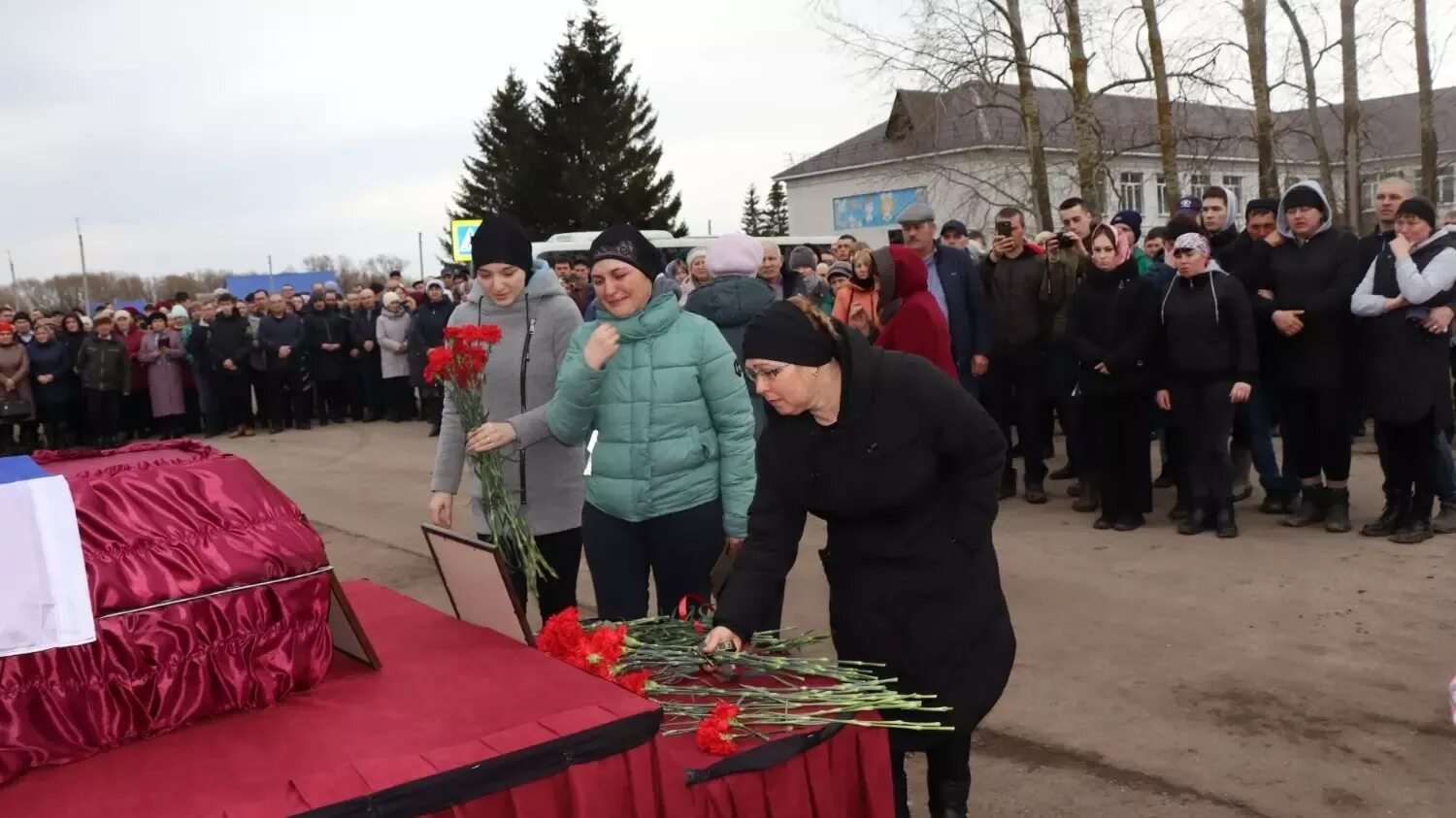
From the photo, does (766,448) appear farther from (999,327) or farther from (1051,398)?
(1051,398)

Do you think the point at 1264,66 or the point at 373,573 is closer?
the point at 373,573

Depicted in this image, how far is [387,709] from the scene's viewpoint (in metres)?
2.18

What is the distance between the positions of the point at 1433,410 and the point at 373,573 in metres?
5.79

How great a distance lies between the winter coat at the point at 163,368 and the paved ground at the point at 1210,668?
8418 mm

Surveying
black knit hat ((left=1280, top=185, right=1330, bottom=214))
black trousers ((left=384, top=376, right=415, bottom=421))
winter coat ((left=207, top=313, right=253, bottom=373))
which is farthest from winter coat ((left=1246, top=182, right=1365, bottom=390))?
winter coat ((left=207, top=313, right=253, bottom=373))

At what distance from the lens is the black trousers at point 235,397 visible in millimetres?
13992

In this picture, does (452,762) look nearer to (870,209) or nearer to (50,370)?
(50,370)

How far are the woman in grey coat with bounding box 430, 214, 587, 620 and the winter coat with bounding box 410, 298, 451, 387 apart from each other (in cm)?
934

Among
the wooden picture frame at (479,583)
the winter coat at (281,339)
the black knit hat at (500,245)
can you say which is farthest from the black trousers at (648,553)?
the winter coat at (281,339)

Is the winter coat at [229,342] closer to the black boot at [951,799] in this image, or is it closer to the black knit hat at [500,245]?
the black knit hat at [500,245]

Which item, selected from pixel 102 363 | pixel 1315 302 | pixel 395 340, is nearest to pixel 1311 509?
pixel 1315 302

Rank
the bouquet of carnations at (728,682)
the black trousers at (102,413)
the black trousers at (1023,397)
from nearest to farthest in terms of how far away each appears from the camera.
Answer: the bouquet of carnations at (728,682) < the black trousers at (1023,397) < the black trousers at (102,413)

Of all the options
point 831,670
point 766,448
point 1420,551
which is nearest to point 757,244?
point 766,448

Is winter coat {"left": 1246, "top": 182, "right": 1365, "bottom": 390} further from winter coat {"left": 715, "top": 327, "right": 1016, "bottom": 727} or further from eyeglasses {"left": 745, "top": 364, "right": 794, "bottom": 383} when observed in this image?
eyeglasses {"left": 745, "top": 364, "right": 794, "bottom": 383}
